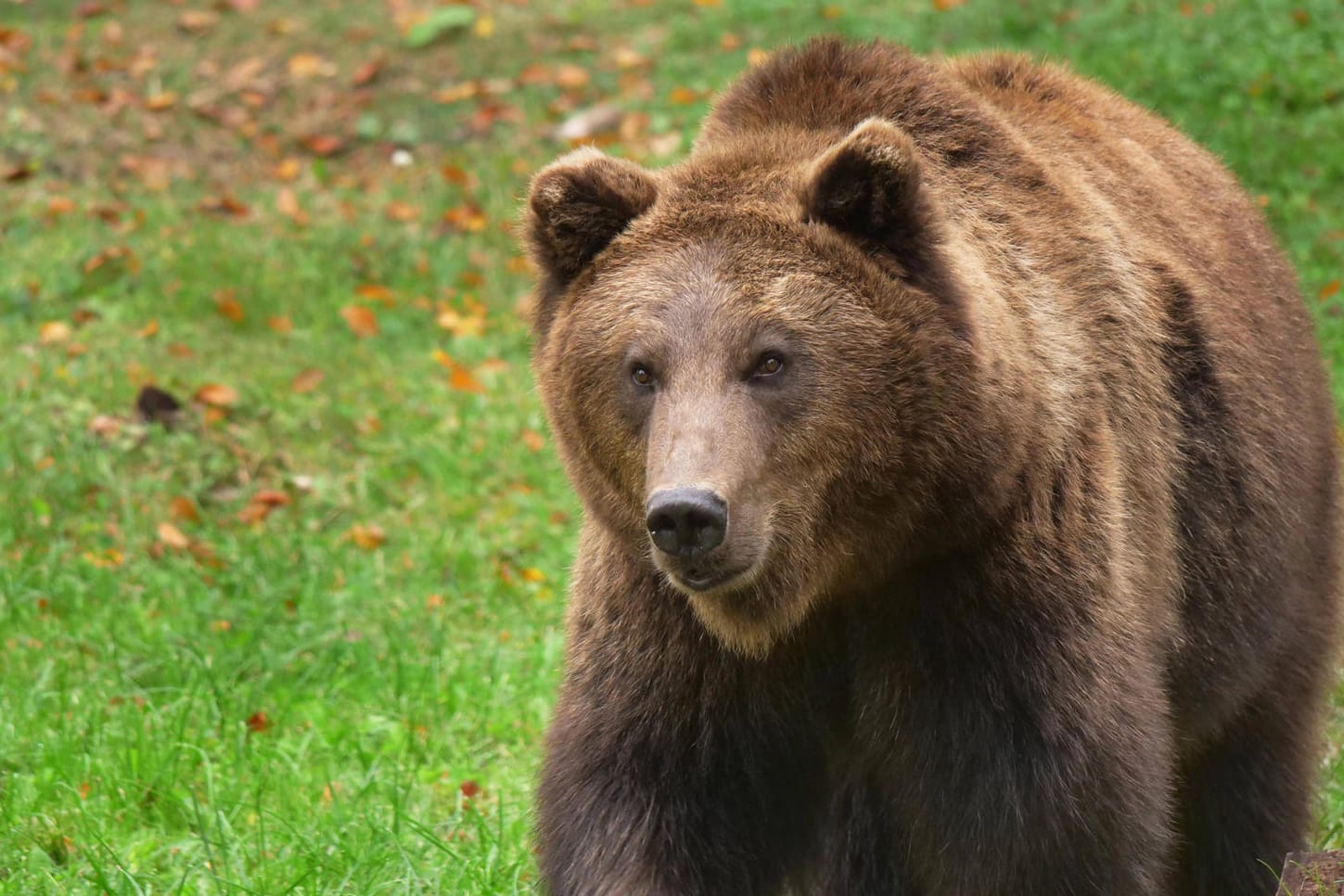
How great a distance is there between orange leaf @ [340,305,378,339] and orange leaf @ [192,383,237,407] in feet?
5.12

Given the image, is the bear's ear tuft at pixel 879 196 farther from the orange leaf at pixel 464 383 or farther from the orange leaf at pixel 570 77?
the orange leaf at pixel 570 77

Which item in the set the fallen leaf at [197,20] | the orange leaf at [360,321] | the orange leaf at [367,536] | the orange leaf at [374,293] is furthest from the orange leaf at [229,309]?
the fallen leaf at [197,20]

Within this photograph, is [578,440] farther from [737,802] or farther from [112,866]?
[112,866]

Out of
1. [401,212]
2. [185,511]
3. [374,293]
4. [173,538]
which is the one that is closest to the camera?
[173,538]

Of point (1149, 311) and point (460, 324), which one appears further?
point (460, 324)

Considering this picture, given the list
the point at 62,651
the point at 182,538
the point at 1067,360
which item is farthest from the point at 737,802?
the point at 182,538


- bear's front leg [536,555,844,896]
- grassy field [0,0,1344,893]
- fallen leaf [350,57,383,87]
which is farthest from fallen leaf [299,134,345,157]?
bear's front leg [536,555,844,896]

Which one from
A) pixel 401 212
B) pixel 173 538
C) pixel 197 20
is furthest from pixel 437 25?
pixel 173 538

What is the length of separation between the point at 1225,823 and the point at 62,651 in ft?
14.6

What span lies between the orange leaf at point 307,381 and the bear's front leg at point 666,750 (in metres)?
5.40

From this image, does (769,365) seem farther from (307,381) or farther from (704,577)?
(307,381)

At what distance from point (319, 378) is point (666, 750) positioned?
5.82 metres

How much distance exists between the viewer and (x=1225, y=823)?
5.48 meters

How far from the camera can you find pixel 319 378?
31.7 ft
